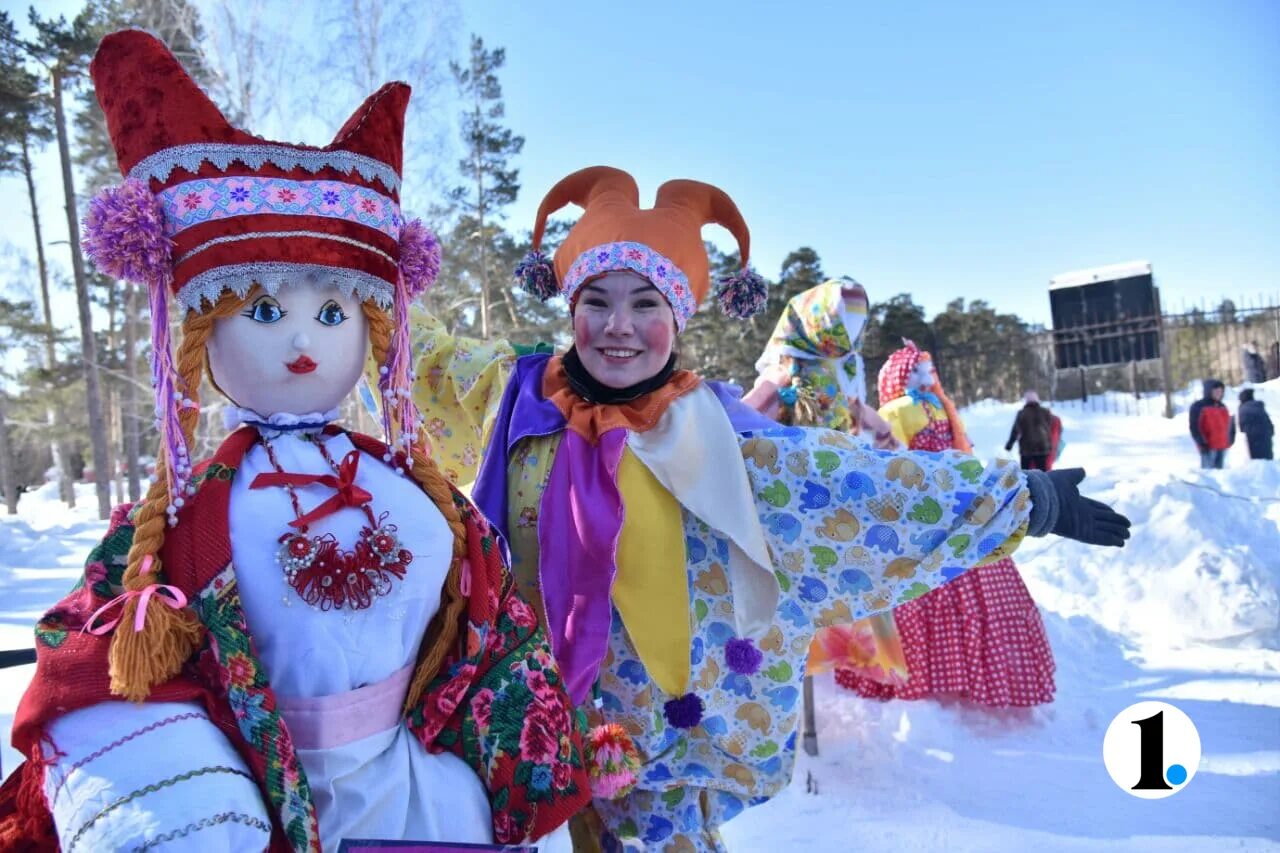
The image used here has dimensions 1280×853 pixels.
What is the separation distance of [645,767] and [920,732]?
2388 millimetres

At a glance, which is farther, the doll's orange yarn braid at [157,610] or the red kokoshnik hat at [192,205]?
the red kokoshnik hat at [192,205]

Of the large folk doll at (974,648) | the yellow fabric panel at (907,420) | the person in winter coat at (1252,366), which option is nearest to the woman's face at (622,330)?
the large folk doll at (974,648)

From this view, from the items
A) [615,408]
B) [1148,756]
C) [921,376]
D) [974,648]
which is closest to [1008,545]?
[615,408]

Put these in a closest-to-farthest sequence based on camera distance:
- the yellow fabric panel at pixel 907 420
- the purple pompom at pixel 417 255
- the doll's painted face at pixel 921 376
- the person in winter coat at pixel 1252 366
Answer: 1. the purple pompom at pixel 417 255
2. the yellow fabric panel at pixel 907 420
3. the doll's painted face at pixel 921 376
4. the person in winter coat at pixel 1252 366

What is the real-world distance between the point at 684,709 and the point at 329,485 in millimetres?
978

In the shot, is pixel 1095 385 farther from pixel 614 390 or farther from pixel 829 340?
pixel 614 390

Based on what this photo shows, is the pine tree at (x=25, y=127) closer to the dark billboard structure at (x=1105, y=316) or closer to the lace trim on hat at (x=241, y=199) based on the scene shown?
the lace trim on hat at (x=241, y=199)

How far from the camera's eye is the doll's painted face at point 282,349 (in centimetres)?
135

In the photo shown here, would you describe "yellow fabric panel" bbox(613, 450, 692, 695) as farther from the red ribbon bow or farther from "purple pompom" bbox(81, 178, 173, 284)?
"purple pompom" bbox(81, 178, 173, 284)

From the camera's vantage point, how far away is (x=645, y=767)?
187 cm

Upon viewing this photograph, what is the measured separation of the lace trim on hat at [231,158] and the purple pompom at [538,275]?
1.01 metres

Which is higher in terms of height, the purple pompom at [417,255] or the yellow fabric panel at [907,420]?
the purple pompom at [417,255]

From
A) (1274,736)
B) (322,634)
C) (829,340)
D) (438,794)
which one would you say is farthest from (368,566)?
(1274,736)

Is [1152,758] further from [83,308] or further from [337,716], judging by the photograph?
[83,308]
